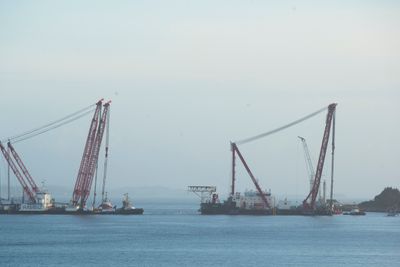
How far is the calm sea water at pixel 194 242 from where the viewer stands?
285 feet

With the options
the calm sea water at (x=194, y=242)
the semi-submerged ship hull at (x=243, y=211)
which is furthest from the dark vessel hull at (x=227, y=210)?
the calm sea water at (x=194, y=242)

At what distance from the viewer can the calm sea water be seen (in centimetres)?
8700

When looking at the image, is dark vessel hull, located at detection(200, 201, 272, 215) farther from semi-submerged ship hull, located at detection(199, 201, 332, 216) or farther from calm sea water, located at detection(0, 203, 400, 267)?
calm sea water, located at detection(0, 203, 400, 267)

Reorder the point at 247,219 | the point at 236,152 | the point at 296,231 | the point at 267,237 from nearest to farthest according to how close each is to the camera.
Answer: the point at 267,237, the point at 296,231, the point at 247,219, the point at 236,152

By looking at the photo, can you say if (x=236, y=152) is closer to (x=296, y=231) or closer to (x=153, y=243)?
(x=296, y=231)

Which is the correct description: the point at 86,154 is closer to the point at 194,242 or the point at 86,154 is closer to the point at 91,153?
the point at 91,153

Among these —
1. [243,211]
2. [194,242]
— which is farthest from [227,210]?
[194,242]

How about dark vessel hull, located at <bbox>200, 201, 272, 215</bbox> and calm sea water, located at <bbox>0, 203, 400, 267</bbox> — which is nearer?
calm sea water, located at <bbox>0, 203, 400, 267</bbox>

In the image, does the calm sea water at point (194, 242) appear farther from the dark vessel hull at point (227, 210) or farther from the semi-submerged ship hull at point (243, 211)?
the semi-submerged ship hull at point (243, 211)

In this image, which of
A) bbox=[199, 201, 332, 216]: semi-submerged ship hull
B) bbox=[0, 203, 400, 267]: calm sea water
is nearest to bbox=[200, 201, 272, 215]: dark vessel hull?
bbox=[199, 201, 332, 216]: semi-submerged ship hull

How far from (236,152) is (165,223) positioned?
25558mm

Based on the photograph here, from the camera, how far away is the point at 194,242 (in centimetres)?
10650

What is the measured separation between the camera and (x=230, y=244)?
104 meters

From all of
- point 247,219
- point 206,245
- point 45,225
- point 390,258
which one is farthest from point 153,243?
point 247,219
